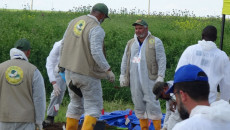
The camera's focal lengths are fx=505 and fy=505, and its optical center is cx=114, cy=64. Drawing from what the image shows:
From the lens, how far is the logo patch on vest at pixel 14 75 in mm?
5910

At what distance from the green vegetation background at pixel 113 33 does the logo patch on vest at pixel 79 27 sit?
5.14 metres

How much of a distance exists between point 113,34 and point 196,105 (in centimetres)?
1584

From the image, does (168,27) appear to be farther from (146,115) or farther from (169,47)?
(146,115)

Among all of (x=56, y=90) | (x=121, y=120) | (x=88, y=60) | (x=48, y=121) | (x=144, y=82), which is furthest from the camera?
(x=121, y=120)

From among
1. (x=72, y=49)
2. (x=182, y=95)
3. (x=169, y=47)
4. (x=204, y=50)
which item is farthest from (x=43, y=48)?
(x=182, y=95)

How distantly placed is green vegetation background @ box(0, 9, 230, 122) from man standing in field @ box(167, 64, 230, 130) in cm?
930

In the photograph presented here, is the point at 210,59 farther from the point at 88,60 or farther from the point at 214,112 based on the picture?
the point at 214,112

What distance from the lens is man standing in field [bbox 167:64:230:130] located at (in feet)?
9.50

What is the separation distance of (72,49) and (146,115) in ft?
6.54

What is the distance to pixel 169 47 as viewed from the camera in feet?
54.1

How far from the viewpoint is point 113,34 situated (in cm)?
1878

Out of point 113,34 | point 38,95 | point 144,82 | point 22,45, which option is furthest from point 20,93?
point 113,34

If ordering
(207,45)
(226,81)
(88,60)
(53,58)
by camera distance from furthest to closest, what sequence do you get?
(53,58)
(88,60)
(226,81)
(207,45)

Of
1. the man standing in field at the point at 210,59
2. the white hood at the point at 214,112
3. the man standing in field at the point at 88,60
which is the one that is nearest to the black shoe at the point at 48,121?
the man standing in field at the point at 88,60
